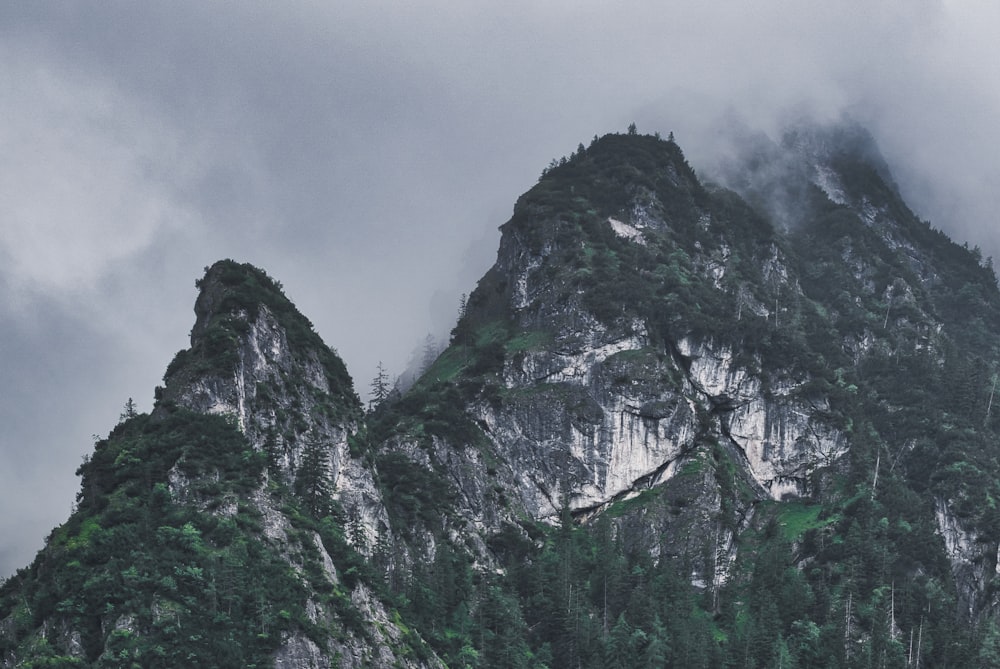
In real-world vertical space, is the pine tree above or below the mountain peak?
below

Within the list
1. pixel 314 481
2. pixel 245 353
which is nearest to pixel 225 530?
pixel 314 481

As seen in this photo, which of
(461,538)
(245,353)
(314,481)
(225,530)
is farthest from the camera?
(461,538)

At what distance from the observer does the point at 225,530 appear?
13225cm

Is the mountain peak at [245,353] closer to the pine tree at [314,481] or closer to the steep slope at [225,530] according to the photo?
the steep slope at [225,530]

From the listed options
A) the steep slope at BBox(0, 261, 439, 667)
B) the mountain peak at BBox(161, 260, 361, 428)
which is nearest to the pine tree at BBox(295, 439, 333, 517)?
the steep slope at BBox(0, 261, 439, 667)

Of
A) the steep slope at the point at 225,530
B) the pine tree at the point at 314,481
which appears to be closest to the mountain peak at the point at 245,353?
the steep slope at the point at 225,530

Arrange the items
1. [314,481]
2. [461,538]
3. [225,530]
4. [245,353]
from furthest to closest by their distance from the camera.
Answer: [461,538]
[245,353]
[314,481]
[225,530]

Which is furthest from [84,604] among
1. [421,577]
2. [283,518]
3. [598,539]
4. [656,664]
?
[598,539]

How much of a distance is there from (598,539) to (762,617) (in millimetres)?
27841

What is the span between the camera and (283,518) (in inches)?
5546

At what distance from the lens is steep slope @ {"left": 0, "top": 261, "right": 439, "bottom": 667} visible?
4692 inches

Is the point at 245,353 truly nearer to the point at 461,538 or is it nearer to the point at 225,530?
the point at 225,530

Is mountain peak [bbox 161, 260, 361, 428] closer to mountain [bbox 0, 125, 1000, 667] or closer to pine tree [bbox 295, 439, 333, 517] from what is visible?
mountain [bbox 0, 125, 1000, 667]

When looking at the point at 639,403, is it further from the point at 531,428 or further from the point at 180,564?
the point at 180,564
